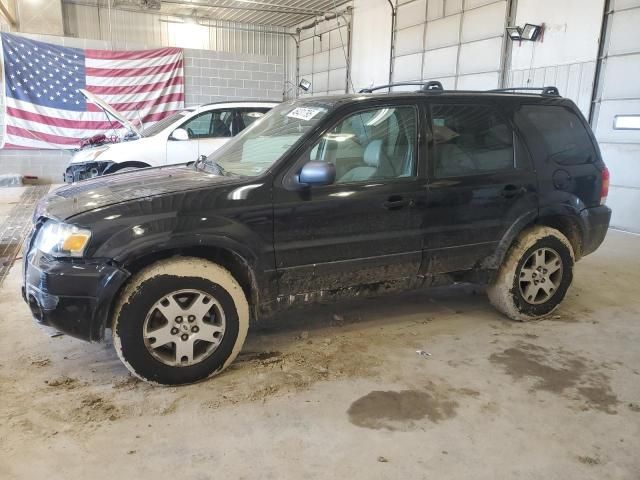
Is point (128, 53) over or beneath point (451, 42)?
beneath

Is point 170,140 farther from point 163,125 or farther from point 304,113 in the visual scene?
point 304,113

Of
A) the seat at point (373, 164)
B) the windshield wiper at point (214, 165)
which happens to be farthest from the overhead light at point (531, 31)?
the windshield wiper at point (214, 165)

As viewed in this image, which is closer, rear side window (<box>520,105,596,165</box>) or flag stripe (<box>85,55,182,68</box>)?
rear side window (<box>520,105,596,165</box>)

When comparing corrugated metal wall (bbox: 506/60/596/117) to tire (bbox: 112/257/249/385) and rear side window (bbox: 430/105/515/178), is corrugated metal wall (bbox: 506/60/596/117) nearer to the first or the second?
rear side window (bbox: 430/105/515/178)

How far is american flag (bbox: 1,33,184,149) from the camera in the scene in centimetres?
1147

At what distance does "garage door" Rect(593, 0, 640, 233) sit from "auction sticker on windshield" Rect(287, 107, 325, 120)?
642cm

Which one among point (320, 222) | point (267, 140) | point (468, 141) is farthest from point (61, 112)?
point (468, 141)

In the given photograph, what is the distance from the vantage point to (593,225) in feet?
13.6

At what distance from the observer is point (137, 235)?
274 centimetres

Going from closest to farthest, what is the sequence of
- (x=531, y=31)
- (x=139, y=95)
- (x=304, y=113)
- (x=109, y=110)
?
(x=304, y=113) < (x=109, y=110) < (x=531, y=31) < (x=139, y=95)

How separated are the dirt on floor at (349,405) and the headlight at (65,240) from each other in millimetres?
823

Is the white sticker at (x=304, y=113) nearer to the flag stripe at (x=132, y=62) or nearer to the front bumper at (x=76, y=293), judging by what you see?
the front bumper at (x=76, y=293)

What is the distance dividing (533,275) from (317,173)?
2066 mm

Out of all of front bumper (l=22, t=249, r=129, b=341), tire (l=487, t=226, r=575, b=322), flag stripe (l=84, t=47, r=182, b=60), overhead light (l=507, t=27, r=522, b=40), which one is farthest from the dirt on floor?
flag stripe (l=84, t=47, r=182, b=60)
